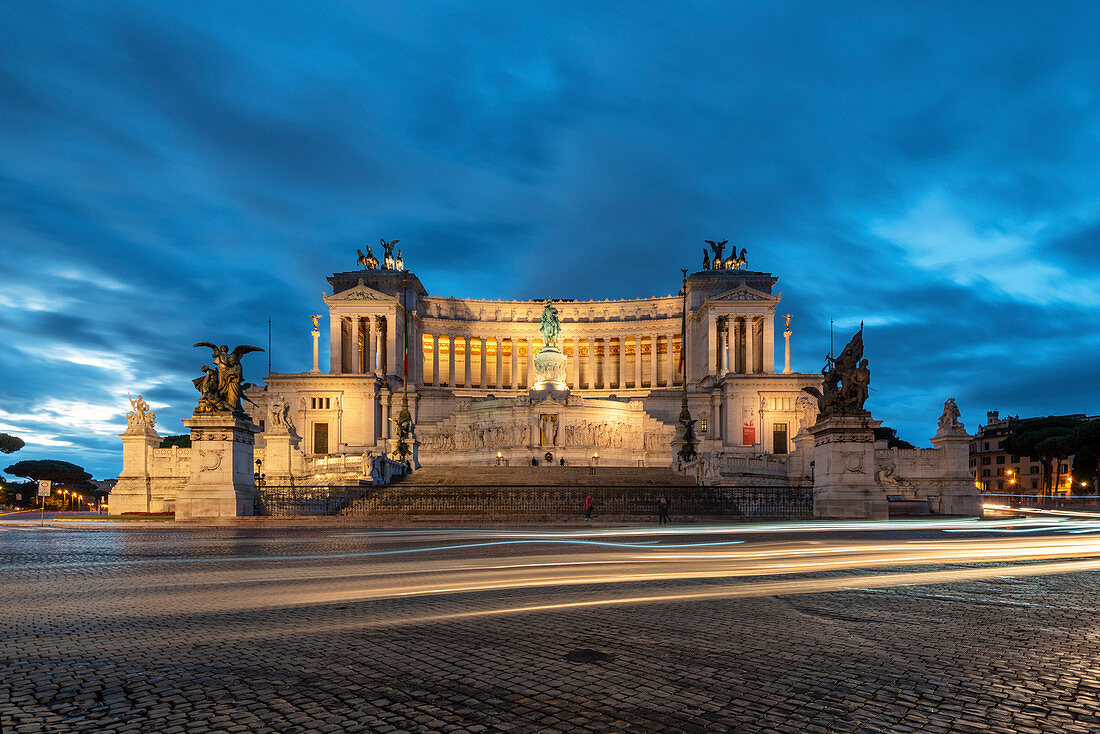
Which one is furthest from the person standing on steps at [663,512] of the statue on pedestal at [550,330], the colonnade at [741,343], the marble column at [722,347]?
the marble column at [722,347]

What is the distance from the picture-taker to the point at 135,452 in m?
42.8

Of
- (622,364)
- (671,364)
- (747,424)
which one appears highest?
(622,364)

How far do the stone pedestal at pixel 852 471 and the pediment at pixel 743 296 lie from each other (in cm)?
6373

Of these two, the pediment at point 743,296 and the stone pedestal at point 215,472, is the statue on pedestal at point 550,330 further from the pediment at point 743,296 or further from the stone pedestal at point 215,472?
the stone pedestal at point 215,472

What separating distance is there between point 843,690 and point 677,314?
315 feet

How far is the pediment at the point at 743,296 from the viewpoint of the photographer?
90250mm

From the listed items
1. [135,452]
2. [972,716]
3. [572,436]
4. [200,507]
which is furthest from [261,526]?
[572,436]

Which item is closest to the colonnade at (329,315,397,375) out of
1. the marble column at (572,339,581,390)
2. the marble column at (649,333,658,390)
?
the marble column at (572,339,581,390)

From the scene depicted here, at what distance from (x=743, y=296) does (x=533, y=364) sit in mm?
27678

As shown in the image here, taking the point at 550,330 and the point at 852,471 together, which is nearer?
the point at 852,471

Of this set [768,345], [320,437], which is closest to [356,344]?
[320,437]

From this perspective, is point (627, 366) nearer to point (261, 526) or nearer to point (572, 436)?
point (572, 436)

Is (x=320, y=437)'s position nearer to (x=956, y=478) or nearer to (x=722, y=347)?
(x=722, y=347)

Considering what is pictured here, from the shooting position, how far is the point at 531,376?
10281 centimetres
